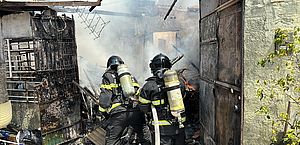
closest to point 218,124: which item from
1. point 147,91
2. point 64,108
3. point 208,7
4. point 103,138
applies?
point 147,91

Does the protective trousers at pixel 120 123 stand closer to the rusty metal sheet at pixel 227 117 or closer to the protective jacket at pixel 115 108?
the protective jacket at pixel 115 108

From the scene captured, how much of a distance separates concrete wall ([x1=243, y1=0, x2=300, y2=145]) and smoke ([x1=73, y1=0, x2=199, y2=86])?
6.90 meters

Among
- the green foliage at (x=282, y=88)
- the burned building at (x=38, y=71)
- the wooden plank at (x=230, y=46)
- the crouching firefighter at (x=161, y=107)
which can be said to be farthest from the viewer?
the burned building at (x=38, y=71)

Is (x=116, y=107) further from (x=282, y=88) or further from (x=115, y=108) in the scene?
(x=282, y=88)

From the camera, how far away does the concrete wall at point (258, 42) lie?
278 centimetres

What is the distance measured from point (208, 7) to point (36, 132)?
480 centimetres

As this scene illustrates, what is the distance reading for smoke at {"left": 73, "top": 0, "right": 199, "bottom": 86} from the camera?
11.8m

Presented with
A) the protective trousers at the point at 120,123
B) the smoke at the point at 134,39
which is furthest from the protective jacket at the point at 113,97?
the smoke at the point at 134,39

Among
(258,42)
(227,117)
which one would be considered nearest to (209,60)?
(227,117)

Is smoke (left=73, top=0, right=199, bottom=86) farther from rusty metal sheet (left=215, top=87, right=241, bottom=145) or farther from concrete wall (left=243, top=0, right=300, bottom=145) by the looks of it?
concrete wall (left=243, top=0, right=300, bottom=145)

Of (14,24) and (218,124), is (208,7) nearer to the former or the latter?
(218,124)

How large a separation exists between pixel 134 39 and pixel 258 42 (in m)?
11.8

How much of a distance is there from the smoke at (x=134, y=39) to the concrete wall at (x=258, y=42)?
6.90 meters

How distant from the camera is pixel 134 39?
47.3 feet
